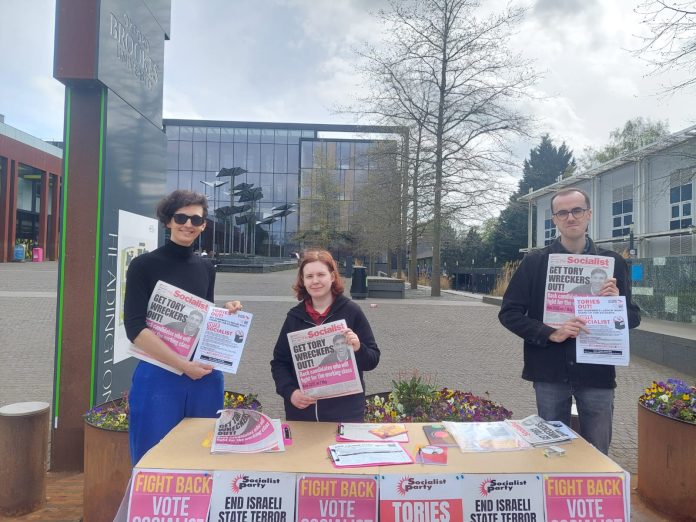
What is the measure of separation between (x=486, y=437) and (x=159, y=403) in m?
1.69

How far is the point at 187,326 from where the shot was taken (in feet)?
8.87

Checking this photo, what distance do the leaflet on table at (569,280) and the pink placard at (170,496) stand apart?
2033mm

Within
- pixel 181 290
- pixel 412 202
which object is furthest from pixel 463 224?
pixel 181 290

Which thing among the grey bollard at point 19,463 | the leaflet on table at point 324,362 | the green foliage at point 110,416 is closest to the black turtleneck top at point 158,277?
the leaflet on table at point 324,362

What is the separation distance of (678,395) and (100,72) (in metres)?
4.94

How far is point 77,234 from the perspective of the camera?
12.9 feet

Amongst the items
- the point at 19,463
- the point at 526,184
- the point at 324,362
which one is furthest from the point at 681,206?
the point at 526,184

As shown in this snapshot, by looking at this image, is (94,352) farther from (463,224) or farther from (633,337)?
(463,224)

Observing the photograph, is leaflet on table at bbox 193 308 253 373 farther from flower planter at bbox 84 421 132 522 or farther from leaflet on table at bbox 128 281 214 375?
flower planter at bbox 84 421 132 522

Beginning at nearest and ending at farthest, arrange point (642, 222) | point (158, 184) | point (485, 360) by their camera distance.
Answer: point (158, 184) → point (485, 360) → point (642, 222)

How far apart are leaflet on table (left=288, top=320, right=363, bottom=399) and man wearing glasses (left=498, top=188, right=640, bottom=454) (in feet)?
3.44

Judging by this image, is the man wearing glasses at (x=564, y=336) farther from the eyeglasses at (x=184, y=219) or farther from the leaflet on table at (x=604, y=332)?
the eyeglasses at (x=184, y=219)

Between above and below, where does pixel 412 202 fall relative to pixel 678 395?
above

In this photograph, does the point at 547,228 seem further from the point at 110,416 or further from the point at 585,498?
the point at 585,498
